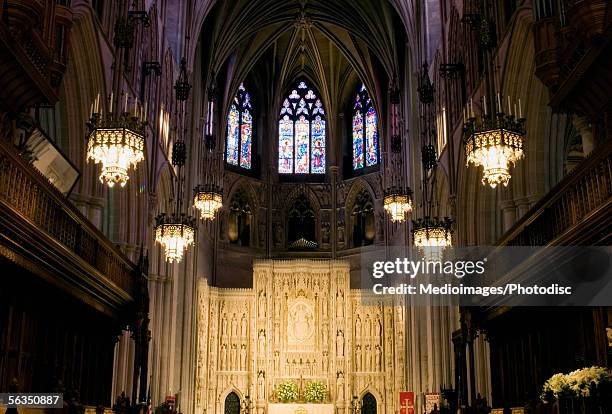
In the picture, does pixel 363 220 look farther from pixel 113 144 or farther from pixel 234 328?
pixel 113 144

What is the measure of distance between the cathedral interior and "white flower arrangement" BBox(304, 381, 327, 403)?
0.31 ft

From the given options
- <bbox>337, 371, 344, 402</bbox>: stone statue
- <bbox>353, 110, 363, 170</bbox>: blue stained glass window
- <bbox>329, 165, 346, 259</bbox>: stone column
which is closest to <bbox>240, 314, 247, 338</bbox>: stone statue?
<bbox>337, 371, 344, 402</bbox>: stone statue

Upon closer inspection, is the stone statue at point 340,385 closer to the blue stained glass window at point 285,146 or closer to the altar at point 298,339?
the altar at point 298,339

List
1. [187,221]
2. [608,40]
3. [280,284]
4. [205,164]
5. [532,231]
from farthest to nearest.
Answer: [205,164]
[280,284]
[187,221]
[532,231]
[608,40]

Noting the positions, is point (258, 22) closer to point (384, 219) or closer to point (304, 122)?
point (304, 122)

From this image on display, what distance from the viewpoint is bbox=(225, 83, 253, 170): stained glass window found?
137ft

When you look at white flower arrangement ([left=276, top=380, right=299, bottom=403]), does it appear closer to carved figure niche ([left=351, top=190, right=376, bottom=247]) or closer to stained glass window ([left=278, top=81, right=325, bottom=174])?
carved figure niche ([left=351, top=190, right=376, bottom=247])

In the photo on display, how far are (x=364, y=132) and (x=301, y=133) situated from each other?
147 inches

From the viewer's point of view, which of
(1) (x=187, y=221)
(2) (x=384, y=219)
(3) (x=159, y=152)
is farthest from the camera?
(2) (x=384, y=219)

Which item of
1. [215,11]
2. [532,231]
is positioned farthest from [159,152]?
[532,231]

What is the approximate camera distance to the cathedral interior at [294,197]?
12.0m

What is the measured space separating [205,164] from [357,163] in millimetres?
10389

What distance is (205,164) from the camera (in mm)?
36250

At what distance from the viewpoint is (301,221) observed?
140 feet
